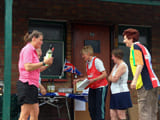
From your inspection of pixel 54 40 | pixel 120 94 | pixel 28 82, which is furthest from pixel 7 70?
pixel 54 40

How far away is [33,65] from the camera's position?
4.55 metres

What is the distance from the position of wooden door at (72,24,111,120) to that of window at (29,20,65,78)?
1.15 ft

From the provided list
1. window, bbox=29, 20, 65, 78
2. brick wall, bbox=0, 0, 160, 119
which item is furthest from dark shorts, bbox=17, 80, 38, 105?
window, bbox=29, 20, 65, 78

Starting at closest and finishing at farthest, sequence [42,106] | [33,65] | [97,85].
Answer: [33,65]
[97,85]
[42,106]

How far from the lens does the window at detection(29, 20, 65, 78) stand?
8281 mm

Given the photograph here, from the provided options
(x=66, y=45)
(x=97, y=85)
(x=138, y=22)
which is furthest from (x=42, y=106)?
(x=138, y=22)

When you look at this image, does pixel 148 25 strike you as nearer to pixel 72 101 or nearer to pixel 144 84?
pixel 72 101

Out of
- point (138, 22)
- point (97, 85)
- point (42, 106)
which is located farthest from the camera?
point (138, 22)

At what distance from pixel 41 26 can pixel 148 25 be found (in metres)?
3.15

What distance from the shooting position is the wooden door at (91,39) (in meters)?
8.51

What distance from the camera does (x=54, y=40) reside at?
8406 mm

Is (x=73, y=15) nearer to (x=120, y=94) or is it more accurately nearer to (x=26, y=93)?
(x=120, y=94)

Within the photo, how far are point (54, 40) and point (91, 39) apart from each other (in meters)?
1.02

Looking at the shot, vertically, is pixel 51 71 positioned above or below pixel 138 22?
below
